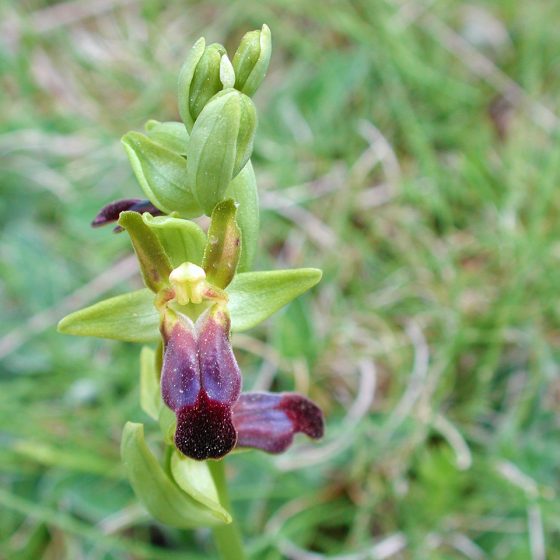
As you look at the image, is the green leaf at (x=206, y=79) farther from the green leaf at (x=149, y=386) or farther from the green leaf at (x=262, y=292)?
the green leaf at (x=149, y=386)

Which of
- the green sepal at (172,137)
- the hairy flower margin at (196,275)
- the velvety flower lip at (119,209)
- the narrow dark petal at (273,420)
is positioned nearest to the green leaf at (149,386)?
the hairy flower margin at (196,275)

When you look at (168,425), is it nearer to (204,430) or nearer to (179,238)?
(204,430)

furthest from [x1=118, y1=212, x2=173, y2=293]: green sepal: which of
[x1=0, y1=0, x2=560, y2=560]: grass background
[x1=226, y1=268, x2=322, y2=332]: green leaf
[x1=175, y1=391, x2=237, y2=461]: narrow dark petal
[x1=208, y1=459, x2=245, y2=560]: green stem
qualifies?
[x1=0, y1=0, x2=560, y2=560]: grass background

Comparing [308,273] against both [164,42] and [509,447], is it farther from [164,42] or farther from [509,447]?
[164,42]

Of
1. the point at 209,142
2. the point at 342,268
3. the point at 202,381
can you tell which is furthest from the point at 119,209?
the point at 342,268

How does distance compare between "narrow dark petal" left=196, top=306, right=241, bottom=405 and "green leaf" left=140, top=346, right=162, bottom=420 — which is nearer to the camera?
"narrow dark petal" left=196, top=306, right=241, bottom=405

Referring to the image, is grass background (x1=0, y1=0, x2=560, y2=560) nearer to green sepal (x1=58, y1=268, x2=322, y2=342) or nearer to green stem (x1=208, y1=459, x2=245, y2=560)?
green stem (x1=208, y1=459, x2=245, y2=560)

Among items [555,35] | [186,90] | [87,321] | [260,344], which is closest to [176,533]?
[260,344]

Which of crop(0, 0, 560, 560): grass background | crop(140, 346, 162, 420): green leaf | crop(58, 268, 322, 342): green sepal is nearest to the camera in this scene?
crop(58, 268, 322, 342): green sepal
